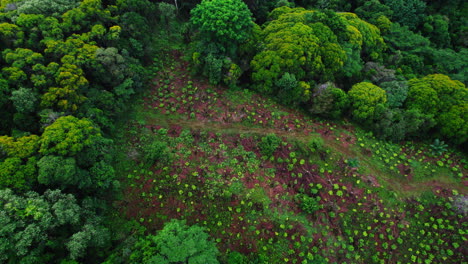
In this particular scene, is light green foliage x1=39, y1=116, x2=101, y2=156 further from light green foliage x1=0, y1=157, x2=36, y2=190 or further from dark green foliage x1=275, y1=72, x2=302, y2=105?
dark green foliage x1=275, y1=72, x2=302, y2=105

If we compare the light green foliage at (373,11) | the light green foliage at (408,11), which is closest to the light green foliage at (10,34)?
the light green foliage at (373,11)

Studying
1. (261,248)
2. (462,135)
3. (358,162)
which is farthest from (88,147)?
(462,135)

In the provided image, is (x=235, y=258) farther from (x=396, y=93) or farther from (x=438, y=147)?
(x=396, y=93)

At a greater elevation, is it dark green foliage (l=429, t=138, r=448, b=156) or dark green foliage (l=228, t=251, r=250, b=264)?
dark green foliage (l=429, t=138, r=448, b=156)

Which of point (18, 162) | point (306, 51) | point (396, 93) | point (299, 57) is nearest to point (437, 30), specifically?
point (396, 93)

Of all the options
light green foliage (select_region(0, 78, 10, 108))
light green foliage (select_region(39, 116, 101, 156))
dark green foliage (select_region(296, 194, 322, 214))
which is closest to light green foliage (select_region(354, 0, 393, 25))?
dark green foliage (select_region(296, 194, 322, 214))

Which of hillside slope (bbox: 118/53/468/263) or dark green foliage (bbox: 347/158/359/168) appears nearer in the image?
hillside slope (bbox: 118/53/468/263)

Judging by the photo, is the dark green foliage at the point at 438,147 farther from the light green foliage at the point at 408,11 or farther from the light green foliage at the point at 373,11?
the light green foliage at the point at 408,11
